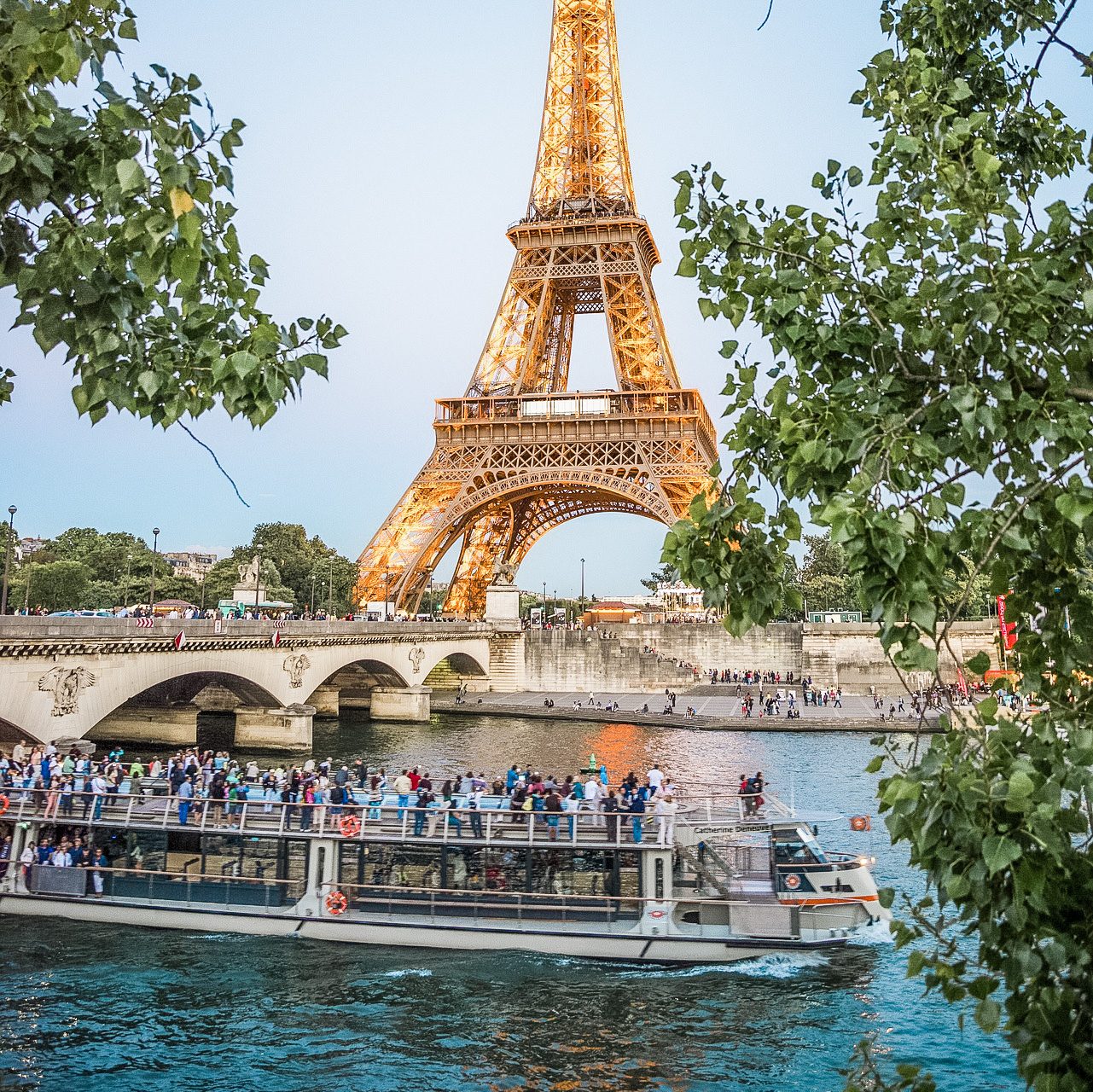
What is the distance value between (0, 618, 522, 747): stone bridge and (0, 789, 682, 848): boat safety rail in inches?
247

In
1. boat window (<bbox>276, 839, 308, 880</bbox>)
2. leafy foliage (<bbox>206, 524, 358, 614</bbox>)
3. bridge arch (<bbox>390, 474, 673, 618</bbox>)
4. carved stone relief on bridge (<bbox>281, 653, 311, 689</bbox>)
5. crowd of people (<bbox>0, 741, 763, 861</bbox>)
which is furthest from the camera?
leafy foliage (<bbox>206, 524, 358, 614</bbox>)

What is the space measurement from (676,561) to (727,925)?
48.9 feet

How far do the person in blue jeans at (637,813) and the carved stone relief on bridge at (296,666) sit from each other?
76.7 ft

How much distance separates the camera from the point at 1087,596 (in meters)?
4.53

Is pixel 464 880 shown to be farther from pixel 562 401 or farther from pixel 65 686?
pixel 562 401

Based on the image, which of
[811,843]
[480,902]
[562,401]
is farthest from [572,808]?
[562,401]

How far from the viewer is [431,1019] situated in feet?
49.2

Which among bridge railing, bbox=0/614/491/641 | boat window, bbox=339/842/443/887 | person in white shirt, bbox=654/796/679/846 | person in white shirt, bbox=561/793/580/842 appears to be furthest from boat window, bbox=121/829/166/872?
person in white shirt, bbox=654/796/679/846

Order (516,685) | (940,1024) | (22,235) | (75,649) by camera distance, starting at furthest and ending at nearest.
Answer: (516,685)
(75,649)
(940,1024)
(22,235)

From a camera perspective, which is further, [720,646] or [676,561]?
[720,646]

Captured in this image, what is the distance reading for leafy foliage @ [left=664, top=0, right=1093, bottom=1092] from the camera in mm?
3537

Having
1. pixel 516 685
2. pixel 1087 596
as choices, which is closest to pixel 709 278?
pixel 1087 596

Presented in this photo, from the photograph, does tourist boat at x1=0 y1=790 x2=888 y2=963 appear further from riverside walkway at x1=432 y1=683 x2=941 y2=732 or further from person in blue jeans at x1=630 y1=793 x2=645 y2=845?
riverside walkway at x1=432 y1=683 x2=941 y2=732

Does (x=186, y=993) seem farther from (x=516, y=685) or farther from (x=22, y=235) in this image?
(x=516, y=685)
